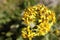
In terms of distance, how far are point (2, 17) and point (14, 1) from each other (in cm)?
100

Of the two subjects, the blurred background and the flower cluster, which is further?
the blurred background

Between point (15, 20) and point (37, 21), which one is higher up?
point (15, 20)

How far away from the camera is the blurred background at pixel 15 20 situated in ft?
13.4

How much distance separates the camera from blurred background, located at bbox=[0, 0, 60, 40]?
4.08 metres

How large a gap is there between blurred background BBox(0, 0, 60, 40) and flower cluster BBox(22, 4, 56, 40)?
6.5 inches

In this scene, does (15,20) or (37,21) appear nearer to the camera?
(37,21)

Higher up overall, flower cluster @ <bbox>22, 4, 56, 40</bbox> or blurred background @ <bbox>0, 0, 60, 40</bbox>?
blurred background @ <bbox>0, 0, 60, 40</bbox>

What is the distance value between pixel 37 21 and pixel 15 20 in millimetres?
742

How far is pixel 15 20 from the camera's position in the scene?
177 inches

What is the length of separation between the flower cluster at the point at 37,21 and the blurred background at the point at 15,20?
16 centimetres

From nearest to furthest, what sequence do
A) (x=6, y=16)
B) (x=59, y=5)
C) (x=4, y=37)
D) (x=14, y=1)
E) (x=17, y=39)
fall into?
(x=17, y=39), (x=4, y=37), (x=6, y=16), (x=59, y=5), (x=14, y=1)

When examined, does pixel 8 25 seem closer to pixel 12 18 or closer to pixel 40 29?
pixel 12 18

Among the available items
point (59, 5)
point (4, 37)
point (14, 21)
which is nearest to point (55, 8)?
point (59, 5)

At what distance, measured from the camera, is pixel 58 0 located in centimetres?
495
